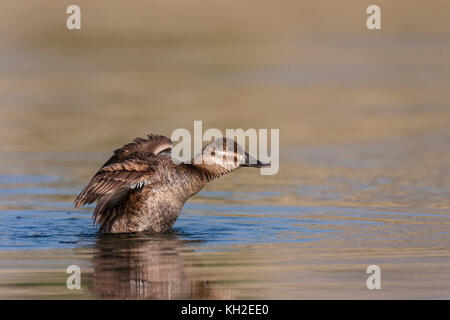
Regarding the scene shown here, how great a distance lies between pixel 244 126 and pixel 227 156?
7.76m

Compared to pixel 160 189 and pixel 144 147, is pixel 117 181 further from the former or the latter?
pixel 144 147

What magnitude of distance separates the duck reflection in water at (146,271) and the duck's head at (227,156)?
1.04m

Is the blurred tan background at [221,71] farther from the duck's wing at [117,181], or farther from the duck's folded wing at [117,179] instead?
the duck's folded wing at [117,179]

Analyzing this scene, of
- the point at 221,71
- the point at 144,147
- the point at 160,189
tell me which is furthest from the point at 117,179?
the point at 221,71

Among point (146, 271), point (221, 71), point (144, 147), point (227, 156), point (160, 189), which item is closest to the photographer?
point (146, 271)

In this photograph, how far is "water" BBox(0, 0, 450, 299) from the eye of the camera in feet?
32.9

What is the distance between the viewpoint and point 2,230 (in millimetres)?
12328

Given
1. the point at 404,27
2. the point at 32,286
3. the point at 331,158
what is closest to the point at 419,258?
the point at 32,286

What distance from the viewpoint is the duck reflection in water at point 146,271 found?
9172 mm

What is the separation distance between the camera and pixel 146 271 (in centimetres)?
998

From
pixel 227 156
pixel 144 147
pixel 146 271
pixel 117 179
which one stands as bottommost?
pixel 146 271

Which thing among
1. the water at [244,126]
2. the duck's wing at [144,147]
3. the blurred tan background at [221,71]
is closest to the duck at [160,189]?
the water at [244,126]

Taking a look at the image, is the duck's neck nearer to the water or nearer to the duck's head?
the duck's head

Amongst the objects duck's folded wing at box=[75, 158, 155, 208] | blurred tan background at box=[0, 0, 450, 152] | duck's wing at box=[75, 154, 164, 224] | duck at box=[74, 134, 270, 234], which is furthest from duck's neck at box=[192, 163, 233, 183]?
blurred tan background at box=[0, 0, 450, 152]
